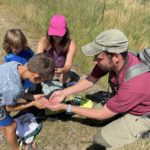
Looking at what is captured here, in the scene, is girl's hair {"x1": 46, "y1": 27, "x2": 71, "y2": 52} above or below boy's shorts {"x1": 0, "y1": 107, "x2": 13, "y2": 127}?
above

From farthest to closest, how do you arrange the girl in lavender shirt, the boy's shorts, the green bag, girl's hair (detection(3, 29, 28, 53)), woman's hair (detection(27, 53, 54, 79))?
1. the green bag
2. the girl in lavender shirt
3. girl's hair (detection(3, 29, 28, 53))
4. the boy's shorts
5. woman's hair (detection(27, 53, 54, 79))

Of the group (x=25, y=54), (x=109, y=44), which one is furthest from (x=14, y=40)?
(x=109, y=44)

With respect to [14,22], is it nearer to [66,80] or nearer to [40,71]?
[66,80]

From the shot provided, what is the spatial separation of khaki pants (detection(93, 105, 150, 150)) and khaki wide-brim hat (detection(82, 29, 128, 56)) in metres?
0.89

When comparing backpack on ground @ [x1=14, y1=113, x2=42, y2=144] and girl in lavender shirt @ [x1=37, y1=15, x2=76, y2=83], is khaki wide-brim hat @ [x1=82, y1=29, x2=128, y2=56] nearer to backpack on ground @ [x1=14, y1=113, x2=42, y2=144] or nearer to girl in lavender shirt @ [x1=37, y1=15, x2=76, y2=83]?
girl in lavender shirt @ [x1=37, y1=15, x2=76, y2=83]

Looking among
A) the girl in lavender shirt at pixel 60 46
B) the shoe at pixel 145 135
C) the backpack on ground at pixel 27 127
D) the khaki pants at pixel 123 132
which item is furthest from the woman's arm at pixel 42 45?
the shoe at pixel 145 135

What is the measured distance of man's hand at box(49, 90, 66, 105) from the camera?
416 centimetres

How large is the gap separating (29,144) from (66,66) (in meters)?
1.27

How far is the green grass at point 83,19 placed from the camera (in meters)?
6.34

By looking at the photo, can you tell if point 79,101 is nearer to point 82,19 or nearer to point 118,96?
point 118,96

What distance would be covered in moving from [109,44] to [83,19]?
330 centimetres

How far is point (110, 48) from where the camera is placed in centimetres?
354

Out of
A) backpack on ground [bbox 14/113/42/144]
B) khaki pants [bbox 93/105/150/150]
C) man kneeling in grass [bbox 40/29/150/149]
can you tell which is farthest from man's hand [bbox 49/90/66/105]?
khaki pants [bbox 93/105/150/150]

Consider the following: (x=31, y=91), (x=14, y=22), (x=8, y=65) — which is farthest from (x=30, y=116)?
(x=14, y=22)
